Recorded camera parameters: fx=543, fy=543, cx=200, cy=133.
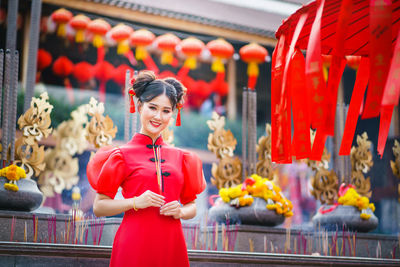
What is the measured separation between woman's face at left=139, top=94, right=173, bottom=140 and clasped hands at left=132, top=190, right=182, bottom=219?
341 mm

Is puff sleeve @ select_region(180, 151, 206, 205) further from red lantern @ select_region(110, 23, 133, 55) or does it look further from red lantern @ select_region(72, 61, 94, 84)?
red lantern @ select_region(72, 61, 94, 84)

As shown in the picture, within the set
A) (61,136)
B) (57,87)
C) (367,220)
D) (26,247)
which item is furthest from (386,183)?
(26,247)

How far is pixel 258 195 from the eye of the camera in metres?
4.33

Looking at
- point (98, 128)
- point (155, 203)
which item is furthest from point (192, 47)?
point (155, 203)

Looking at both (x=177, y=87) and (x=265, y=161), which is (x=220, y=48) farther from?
(x=177, y=87)

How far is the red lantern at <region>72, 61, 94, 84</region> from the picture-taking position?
844 cm

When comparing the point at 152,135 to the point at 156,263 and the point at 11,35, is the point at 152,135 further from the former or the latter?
the point at 11,35

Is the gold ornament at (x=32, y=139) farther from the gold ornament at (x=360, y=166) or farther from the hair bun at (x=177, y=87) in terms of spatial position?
the gold ornament at (x=360, y=166)

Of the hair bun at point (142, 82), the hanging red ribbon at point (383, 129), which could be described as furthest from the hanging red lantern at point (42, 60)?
the hanging red ribbon at point (383, 129)

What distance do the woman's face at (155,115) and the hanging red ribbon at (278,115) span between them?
666 mm

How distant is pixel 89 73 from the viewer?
8.50m

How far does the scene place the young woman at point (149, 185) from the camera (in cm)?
235

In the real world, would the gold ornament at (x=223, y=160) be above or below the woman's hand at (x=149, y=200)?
above

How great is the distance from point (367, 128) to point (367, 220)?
302 cm
